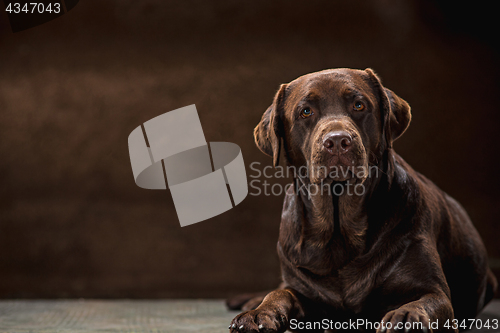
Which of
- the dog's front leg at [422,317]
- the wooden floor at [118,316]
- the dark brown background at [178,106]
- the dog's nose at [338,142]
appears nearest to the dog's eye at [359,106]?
the dog's nose at [338,142]

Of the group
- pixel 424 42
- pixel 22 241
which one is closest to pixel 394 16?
pixel 424 42

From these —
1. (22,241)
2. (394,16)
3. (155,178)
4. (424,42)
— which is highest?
(394,16)

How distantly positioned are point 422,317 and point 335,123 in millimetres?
731

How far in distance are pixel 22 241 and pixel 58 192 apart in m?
0.46

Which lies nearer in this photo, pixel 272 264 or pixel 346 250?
pixel 346 250

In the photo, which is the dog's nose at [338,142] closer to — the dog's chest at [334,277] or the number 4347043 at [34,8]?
the dog's chest at [334,277]

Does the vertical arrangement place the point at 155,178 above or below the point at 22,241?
above

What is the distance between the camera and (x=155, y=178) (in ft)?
11.7

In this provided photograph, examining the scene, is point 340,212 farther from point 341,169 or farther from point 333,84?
point 333,84

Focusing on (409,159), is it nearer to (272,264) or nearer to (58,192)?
(272,264)

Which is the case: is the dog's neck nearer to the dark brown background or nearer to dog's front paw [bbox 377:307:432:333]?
dog's front paw [bbox 377:307:432:333]

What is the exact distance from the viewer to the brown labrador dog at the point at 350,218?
5.61 feet

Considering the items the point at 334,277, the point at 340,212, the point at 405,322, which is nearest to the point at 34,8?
the point at 340,212

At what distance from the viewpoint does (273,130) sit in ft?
6.64
